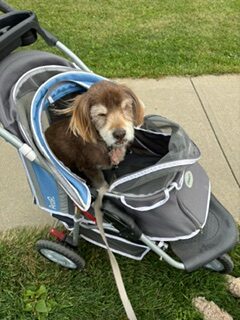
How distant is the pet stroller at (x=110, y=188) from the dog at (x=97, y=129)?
17cm

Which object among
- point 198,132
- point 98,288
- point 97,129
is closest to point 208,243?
point 98,288

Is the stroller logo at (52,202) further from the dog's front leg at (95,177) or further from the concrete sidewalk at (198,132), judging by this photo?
the concrete sidewalk at (198,132)

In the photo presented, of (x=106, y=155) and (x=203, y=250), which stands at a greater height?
(x=106, y=155)

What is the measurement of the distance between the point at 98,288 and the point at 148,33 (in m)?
3.57

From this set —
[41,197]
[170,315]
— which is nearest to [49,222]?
[41,197]

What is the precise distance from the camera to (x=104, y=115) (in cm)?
248

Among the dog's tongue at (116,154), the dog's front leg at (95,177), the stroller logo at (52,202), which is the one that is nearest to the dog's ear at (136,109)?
the dog's tongue at (116,154)

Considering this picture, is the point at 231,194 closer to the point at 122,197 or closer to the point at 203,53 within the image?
the point at 122,197

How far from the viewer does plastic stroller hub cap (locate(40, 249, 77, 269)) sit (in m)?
2.81

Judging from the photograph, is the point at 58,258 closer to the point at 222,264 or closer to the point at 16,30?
the point at 222,264

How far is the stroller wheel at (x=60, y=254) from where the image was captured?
273 centimetres

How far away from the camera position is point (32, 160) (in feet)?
7.45

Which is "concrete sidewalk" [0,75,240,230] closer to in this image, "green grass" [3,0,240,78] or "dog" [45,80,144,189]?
"green grass" [3,0,240,78]

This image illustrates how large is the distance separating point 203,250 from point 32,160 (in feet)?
3.35
